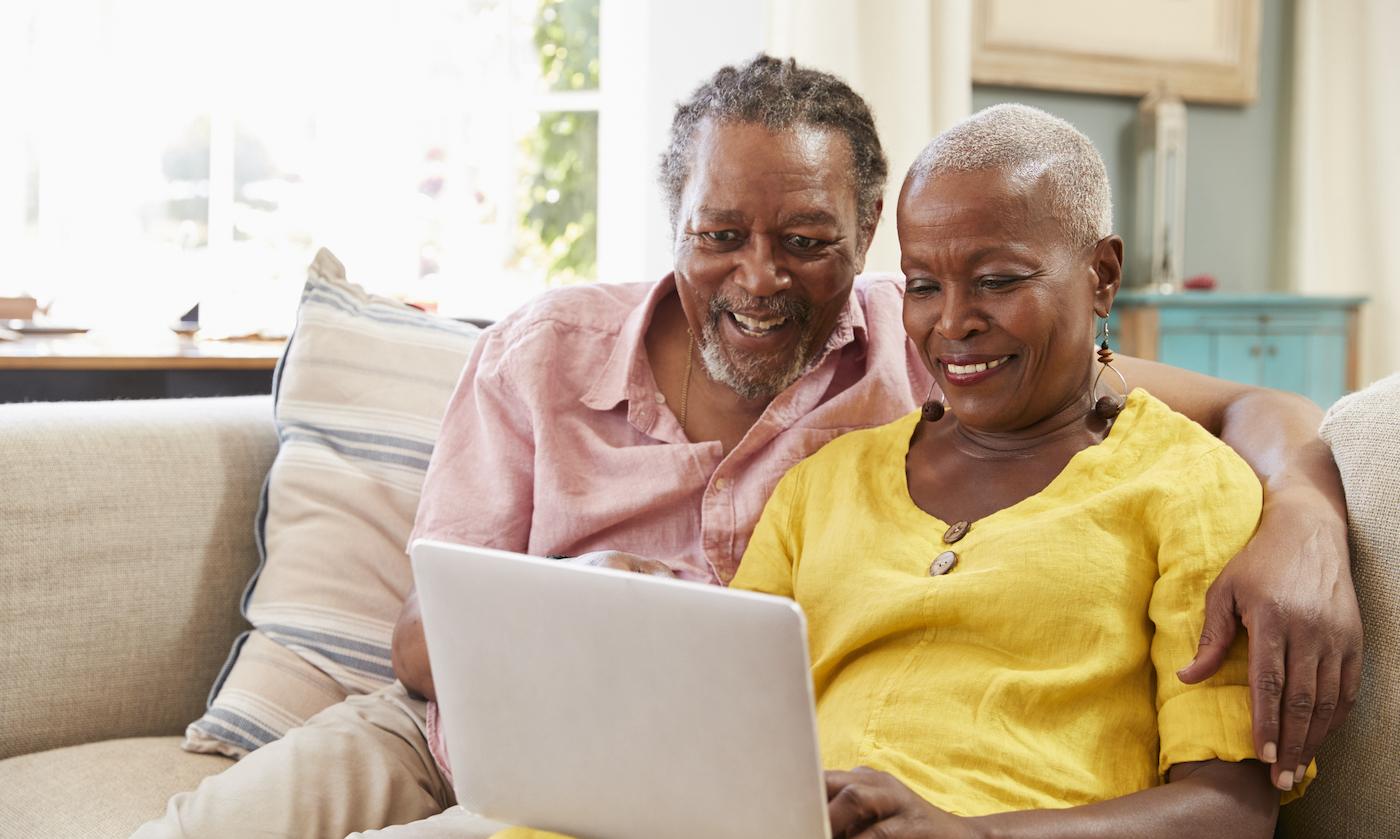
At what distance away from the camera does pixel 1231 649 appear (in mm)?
1081

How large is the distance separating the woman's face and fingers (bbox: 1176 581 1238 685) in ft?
0.85

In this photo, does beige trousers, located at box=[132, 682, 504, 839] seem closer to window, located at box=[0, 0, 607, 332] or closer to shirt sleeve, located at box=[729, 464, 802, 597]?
shirt sleeve, located at box=[729, 464, 802, 597]

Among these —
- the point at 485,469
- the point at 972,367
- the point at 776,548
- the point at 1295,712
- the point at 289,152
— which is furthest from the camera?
the point at 289,152

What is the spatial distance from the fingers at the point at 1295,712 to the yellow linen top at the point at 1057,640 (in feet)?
0.09

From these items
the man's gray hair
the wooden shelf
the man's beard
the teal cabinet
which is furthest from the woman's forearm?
the teal cabinet

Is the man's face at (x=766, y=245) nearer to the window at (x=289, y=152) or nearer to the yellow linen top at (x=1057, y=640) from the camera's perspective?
the yellow linen top at (x=1057, y=640)

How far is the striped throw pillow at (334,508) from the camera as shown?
66.7 inches

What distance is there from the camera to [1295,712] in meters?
1.03

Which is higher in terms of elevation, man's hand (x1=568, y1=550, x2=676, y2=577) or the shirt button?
the shirt button

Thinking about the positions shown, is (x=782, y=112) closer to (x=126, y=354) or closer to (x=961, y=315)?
(x=961, y=315)

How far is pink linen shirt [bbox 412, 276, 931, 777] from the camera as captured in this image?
1526 millimetres

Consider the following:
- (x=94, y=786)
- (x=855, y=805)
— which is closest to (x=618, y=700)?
(x=855, y=805)

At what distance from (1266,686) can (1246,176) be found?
371cm

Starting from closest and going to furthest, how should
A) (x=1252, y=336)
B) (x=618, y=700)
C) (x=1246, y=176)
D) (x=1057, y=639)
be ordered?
1. (x=618, y=700)
2. (x=1057, y=639)
3. (x=1252, y=336)
4. (x=1246, y=176)
